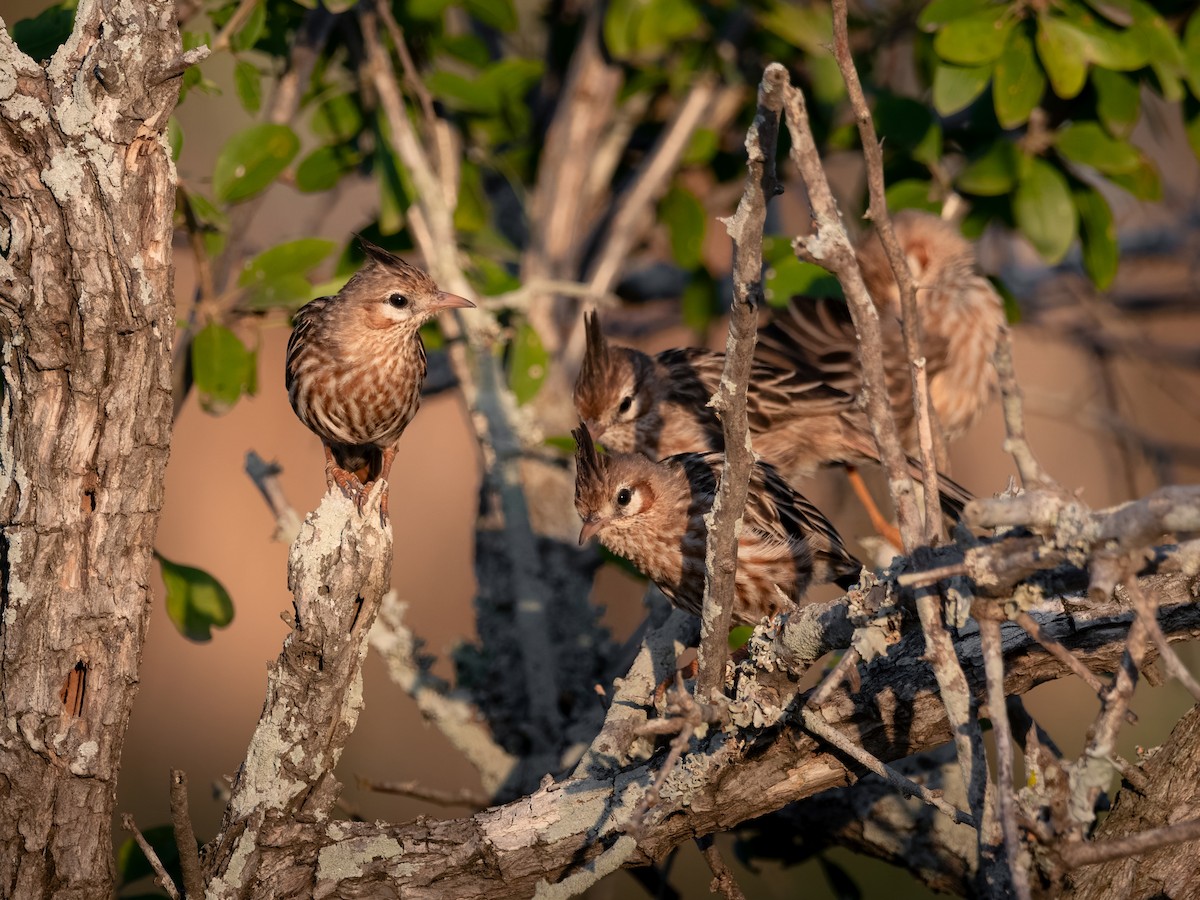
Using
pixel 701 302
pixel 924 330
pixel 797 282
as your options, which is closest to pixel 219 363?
pixel 797 282

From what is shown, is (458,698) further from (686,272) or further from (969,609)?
(969,609)

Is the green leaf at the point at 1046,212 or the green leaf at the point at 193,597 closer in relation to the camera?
the green leaf at the point at 193,597

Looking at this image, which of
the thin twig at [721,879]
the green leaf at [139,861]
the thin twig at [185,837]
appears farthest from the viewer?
the green leaf at [139,861]

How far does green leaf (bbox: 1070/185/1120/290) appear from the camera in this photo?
4.37 metres

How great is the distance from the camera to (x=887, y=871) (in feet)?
25.3

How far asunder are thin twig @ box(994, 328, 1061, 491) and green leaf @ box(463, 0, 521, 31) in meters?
3.13

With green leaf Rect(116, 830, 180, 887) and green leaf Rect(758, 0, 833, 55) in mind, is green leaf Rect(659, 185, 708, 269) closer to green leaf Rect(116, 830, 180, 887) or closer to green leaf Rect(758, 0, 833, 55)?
green leaf Rect(758, 0, 833, 55)

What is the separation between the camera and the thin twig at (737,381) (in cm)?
207

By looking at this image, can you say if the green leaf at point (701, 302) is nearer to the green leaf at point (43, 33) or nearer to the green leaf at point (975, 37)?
the green leaf at point (975, 37)

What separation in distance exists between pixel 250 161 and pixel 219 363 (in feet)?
2.13

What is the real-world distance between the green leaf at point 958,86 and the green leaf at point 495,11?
159 centimetres

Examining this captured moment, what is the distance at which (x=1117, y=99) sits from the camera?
4.09m

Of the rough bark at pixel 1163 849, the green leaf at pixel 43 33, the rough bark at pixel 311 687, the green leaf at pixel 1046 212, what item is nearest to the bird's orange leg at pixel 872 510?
the green leaf at pixel 1046 212

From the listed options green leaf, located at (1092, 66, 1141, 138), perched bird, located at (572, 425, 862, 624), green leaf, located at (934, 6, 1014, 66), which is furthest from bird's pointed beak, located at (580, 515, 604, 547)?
green leaf, located at (1092, 66, 1141, 138)
